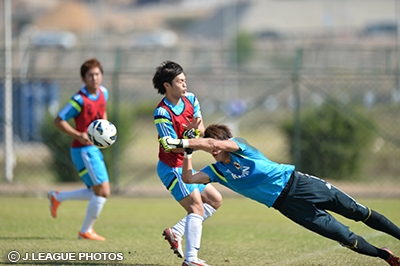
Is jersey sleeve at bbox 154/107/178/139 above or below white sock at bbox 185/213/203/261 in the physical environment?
above

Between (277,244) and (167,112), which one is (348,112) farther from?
(167,112)

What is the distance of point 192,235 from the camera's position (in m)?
6.61

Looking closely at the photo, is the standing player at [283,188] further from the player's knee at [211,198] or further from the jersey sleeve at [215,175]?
the player's knee at [211,198]

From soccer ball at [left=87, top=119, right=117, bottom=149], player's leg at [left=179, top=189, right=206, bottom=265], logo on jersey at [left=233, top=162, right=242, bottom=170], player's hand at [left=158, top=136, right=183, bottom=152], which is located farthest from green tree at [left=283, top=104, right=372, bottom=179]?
player's hand at [left=158, top=136, right=183, bottom=152]

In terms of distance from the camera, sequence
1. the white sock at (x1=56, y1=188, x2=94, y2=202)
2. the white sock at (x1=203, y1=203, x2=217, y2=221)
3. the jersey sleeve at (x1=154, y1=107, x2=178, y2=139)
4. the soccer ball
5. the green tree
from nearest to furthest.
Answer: the jersey sleeve at (x1=154, y1=107, x2=178, y2=139), the white sock at (x1=203, y1=203, x2=217, y2=221), the soccer ball, the white sock at (x1=56, y1=188, x2=94, y2=202), the green tree

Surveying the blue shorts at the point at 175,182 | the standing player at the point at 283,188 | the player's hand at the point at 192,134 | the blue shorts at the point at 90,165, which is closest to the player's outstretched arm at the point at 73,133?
the blue shorts at the point at 90,165

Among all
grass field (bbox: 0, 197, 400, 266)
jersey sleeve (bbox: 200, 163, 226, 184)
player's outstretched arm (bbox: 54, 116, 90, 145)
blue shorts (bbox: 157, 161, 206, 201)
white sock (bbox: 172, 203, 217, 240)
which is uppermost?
player's outstretched arm (bbox: 54, 116, 90, 145)

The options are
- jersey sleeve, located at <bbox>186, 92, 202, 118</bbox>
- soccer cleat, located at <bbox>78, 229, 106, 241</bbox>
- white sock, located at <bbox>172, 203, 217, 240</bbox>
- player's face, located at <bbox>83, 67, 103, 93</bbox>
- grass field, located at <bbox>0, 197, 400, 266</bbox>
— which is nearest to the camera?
white sock, located at <bbox>172, 203, 217, 240</bbox>

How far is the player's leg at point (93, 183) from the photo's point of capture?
351 inches

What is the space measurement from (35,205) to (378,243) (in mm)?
7070

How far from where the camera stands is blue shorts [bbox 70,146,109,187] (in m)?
9.00

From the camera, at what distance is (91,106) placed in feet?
29.9

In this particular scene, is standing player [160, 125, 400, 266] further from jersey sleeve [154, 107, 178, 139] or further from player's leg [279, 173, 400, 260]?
jersey sleeve [154, 107, 178, 139]

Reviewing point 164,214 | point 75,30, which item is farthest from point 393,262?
point 75,30
